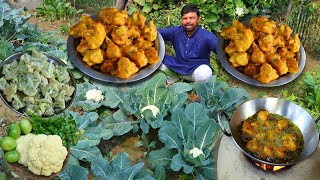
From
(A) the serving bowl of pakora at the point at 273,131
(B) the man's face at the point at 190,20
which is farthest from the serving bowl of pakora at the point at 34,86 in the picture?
(A) the serving bowl of pakora at the point at 273,131

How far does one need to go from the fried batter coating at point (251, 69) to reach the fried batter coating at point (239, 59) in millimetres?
40

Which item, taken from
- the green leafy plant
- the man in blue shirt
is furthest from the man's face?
the green leafy plant

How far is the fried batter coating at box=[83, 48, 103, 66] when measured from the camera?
351 centimetres

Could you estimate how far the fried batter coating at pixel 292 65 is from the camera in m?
3.70

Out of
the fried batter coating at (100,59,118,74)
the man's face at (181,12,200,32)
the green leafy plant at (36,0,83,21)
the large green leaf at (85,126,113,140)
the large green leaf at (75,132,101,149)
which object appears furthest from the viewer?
the green leafy plant at (36,0,83,21)

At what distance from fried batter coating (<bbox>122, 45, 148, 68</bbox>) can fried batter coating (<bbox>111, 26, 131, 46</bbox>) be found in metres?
0.05

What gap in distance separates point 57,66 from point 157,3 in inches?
92.7

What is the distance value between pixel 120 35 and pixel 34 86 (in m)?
0.73

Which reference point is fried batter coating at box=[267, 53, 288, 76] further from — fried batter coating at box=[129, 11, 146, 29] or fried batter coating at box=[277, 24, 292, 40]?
fried batter coating at box=[129, 11, 146, 29]

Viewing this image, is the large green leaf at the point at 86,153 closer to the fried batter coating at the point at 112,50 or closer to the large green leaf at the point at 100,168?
the large green leaf at the point at 100,168

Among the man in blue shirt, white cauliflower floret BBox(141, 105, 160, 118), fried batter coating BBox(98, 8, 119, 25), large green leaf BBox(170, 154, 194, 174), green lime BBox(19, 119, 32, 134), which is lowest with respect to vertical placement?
large green leaf BBox(170, 154, 194, 174)

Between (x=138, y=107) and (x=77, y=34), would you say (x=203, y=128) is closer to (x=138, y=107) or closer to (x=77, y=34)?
(x=138, y=107)

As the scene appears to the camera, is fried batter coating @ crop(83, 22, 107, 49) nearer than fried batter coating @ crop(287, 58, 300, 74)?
Yes

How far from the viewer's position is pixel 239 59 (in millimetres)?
3668
